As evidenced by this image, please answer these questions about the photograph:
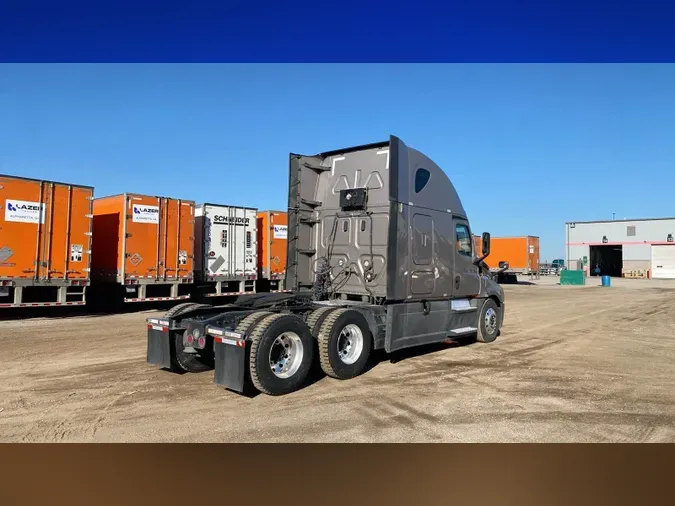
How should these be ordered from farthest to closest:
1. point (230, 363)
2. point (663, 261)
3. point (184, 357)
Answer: point (663, 261), point (184, 357), point (230, 363)

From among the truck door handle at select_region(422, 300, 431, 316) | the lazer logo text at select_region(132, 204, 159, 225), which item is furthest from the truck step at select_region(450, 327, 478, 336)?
the lazer logo text at select_region(132, 204, 159, 225)

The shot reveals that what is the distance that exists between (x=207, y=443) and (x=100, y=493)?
114 cm

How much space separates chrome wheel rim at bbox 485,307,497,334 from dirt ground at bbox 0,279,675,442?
602 millimetres

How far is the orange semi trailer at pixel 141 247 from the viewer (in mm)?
14375

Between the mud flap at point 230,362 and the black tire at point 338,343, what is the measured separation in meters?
1.27

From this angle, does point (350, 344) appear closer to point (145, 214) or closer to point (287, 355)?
point (287, 355)

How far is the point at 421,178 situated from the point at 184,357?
5.00 m

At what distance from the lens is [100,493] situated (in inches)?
136

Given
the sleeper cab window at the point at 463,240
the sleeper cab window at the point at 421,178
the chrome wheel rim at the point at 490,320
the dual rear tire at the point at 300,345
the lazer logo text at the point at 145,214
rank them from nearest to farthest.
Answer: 1. the dual rear tire at the point at 300,345
2. the sleeper cab window at the point at 421,178
3. the sleeper cab window at the point at 463,240
4. the chrome wheel rim at the point at 490,320
5. the lazer logo text at the point at 145,214

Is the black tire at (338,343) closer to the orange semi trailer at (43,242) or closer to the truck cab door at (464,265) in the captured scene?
the truck cab door at (464,265)

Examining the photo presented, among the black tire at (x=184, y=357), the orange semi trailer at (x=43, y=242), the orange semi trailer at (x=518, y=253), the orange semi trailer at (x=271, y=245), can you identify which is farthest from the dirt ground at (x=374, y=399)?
the orange semi trailer at (x=518, y=253)

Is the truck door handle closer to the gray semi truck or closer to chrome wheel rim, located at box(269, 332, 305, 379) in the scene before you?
the gray semi truck

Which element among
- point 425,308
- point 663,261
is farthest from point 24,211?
point 663,261

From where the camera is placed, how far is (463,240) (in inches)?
375
